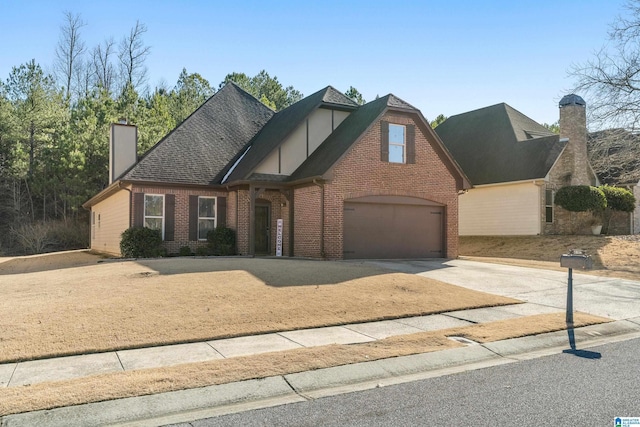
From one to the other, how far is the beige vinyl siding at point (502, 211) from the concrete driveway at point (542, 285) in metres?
9.28

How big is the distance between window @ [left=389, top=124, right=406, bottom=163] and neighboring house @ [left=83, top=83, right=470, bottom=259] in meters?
0.04

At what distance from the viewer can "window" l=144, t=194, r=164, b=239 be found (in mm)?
19578

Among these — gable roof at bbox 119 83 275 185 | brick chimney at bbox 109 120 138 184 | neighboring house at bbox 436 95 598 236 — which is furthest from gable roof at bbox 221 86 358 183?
neighboring house at bbox 436 95 598 236

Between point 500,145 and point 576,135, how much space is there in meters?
4.16

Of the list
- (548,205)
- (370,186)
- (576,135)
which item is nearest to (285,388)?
(370,186)

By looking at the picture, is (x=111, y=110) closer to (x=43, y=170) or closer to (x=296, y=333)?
(x=43, y=170)

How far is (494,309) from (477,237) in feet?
59.3

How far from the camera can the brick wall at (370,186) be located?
1778cm

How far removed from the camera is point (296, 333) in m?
8.41

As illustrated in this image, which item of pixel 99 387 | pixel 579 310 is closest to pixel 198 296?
pixel 99 387

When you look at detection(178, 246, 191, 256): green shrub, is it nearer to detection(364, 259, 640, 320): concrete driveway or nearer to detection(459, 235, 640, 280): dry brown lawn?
detection(364, 259, 640, 320): concrete driveway

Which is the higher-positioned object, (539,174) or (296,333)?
(539,174)

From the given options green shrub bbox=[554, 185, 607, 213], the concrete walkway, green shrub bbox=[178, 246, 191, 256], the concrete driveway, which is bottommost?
the concrete walkway

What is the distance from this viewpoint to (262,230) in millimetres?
21297
